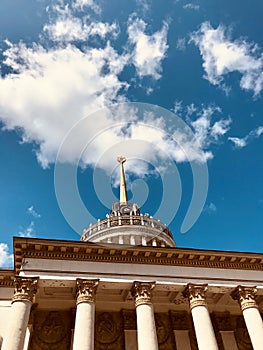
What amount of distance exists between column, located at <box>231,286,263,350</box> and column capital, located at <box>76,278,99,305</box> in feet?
26.7

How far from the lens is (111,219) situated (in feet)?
127

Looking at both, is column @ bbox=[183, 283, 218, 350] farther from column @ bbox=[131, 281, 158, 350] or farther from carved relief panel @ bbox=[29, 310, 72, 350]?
carved relief panel @ bbox=[29, 310, 72, 350]

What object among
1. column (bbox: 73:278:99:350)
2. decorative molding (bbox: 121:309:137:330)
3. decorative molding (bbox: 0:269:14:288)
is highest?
decorative molding (bbox: 0:269:14:288)

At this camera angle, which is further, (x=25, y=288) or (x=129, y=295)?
(x=129, y=295)

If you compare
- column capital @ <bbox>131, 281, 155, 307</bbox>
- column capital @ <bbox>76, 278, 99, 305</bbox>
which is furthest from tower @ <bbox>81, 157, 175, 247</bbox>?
column capital @ <bbox>76, 278, 99, 305</bbox>

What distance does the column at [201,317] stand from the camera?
55.9 feet

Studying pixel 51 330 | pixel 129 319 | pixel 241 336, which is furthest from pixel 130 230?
pixel 51 330

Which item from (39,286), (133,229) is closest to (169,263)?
(39,286)

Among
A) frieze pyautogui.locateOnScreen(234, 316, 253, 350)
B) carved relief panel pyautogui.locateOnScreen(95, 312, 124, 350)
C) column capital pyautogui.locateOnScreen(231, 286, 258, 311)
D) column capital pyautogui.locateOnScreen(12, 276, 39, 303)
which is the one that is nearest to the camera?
column capital pyautogui.locateOnScreen(12, 276, 39, 303)

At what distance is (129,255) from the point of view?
19891 mm

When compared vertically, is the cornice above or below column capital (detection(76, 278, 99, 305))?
above

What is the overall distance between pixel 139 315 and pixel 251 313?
20.1 feet

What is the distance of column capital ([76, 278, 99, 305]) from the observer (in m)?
17.7

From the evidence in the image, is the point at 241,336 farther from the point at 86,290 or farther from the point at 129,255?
the point at 86,290
